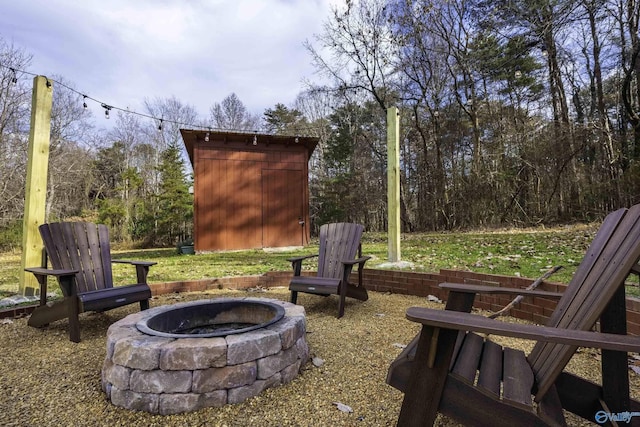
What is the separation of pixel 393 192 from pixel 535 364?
11.3 feet

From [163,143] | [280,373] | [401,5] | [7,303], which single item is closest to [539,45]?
[401,5]

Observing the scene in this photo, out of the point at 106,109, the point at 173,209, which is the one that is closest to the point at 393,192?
the point at 106,109

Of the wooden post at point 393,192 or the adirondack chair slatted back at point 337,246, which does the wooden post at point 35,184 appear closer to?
the adirondack chair slatted back at point 337,246

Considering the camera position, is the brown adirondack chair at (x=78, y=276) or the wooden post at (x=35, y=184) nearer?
A: the brown adirondack chair at (x=78, y=276)

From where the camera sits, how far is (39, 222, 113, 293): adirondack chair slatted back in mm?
2842

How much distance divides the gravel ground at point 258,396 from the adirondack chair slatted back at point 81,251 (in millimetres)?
391

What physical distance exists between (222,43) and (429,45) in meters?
A: 6.76

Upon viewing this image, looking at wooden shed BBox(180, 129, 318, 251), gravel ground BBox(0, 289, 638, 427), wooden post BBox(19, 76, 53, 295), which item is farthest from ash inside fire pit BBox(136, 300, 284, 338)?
wooden shed BBox(180, 129, 318, 251)

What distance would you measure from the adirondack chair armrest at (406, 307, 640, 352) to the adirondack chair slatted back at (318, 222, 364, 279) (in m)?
2.31

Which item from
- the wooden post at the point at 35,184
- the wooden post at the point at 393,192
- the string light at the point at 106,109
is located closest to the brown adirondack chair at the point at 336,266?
the wooden post at the point at 393,192

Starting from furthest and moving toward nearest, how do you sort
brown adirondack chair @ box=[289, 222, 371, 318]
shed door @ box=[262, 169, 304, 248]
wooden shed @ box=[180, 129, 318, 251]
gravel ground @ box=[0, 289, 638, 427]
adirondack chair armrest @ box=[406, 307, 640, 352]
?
shed door @ box=[262, 169, 304, 248]
wooden shed @ box=[180, 129, 318, 251]
brown adirondack chair @ box=[289, 222, 371, 318]
gravel ground @ box=[0, 289, 638, 427]
adirondack chair armrest @ box=[406, 307, 640, 352]

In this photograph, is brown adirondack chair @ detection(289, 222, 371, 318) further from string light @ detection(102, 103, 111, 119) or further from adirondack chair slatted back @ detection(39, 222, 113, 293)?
string light @ detection(102, 103, 111, 119)

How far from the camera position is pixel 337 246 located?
3477mm

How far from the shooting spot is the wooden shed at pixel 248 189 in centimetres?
852
